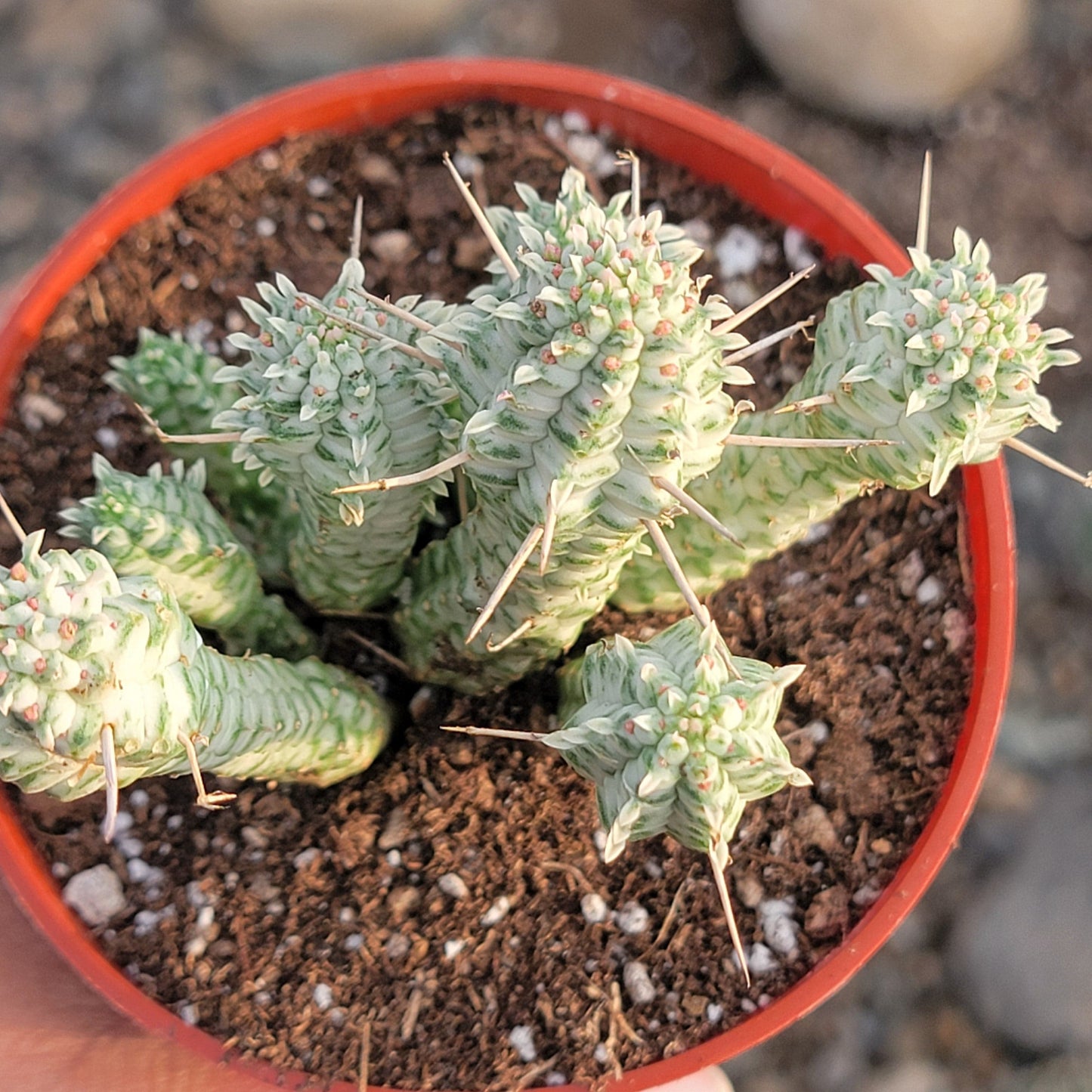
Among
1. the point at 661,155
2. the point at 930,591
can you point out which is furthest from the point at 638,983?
the point at 661,155

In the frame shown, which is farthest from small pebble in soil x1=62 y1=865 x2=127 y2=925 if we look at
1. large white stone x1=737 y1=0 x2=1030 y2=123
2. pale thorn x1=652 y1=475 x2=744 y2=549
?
large white stone x1=737 y1=0 x2=1030 y2=123

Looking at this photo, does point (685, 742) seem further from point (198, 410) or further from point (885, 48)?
point (885, 48)

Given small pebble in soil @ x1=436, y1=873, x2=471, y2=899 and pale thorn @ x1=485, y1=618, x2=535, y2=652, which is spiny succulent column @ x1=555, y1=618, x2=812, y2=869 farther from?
small pebble in soil @ x1=436, y1=873, x2=471, y2=899

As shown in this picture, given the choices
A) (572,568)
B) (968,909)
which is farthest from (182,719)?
(968,909)

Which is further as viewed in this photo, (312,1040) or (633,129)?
(633,129)

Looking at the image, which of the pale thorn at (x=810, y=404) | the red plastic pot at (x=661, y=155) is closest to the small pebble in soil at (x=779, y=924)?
the red plastic pot at (x=661, y=155)

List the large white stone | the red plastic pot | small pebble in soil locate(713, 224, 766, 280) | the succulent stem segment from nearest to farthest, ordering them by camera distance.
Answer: the succulent stem segment → the red plastic pot → small pebble in soil locate(713, 224, 766, 280) → the large white stone

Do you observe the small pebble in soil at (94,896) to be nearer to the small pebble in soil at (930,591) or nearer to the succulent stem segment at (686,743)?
the succulent stem segment at (686,743)

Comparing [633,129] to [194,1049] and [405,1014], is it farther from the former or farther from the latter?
[194,1049]
